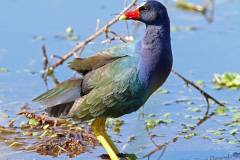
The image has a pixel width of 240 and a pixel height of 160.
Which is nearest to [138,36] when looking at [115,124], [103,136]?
[115,124]

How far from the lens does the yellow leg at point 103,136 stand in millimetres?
5149

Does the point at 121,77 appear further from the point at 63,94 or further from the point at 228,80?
the point at 228,80

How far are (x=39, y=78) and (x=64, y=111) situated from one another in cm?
173

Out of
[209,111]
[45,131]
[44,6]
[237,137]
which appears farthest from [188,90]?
[44,6]

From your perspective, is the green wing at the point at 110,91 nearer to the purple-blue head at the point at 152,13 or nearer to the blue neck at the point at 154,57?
the blue neck at the point at 154,57

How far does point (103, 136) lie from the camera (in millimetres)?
5227

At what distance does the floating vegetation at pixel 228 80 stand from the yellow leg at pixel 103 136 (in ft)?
5.60

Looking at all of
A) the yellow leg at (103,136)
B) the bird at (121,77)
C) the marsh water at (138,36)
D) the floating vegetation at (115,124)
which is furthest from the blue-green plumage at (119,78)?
the floating vegetation at (115,124)

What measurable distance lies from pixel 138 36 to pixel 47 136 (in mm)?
2439

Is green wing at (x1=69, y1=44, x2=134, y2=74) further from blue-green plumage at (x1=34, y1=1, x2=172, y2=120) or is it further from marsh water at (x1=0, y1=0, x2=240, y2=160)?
marsh water at (x1=0, y1=0, x2=240, y2=160)

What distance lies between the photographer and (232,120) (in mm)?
6027

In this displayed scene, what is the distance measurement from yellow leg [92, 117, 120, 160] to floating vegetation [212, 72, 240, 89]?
1705mm

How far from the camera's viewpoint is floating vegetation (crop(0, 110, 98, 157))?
5.30 m

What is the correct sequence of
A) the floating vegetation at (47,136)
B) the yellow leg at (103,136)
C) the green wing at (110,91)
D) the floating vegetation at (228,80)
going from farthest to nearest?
the floating vegetation at (228,80) → the floating vegetation at (47,136) → the yellow leg at (103,136) → the green wing at (110,91)
